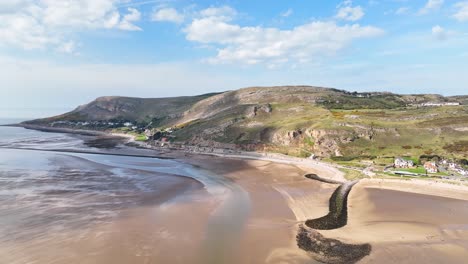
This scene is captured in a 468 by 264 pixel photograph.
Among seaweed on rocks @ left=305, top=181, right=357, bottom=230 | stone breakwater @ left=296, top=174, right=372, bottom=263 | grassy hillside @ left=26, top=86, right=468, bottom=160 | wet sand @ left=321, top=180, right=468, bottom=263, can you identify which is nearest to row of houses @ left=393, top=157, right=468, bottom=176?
grassy hillside @ left=26, top=86, right=468, bottom=160

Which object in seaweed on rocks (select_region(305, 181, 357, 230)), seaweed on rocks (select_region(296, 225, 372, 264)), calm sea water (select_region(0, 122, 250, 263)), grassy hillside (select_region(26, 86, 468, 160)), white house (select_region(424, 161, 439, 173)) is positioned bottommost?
seaweed on rocks (select_region(296, 225, 372, 264))

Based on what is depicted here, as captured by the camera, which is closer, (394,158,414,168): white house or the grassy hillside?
(394,158,414,168): white house

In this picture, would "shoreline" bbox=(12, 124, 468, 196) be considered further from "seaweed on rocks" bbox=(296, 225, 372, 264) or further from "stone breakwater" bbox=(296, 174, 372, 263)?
"seaweed on rocks" bbox=(296, 225, 372, 264)

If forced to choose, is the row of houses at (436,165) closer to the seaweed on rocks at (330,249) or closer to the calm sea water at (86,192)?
the calm sea water at (86,192)

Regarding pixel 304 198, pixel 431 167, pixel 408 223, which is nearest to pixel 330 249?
pixel 408 223

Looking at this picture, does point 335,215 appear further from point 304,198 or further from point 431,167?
point 431,167

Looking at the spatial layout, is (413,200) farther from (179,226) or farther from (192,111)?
(192,111)

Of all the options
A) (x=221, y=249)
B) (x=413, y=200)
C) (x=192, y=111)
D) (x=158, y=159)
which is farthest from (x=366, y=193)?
(x=192, y=111)

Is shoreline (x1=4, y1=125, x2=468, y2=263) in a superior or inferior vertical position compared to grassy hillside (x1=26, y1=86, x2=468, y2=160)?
inferior
